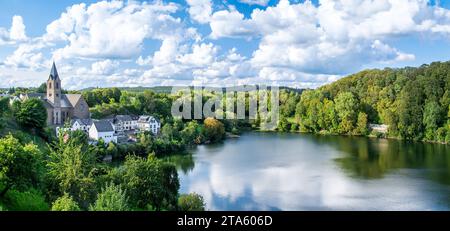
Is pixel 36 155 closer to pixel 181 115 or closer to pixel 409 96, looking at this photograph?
pixel 181 115

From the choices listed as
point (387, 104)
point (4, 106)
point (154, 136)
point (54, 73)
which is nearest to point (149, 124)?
point (154, 136)

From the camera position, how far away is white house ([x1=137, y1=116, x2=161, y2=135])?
3209 centimetres

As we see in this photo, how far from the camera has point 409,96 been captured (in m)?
35.8

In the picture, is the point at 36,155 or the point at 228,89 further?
the point at 228,89

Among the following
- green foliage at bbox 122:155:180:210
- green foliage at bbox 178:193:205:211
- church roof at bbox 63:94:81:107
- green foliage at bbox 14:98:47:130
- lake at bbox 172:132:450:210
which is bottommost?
lake at bbox 172:132:450:210

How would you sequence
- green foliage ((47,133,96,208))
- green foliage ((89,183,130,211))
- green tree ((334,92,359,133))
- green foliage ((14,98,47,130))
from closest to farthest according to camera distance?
green foliage ((89,183,130,211)) < green foliage ((47,133,96,208)) < green foliage ((14,98,47,130)) < green tree ((334,92,359,133))

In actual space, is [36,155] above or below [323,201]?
above

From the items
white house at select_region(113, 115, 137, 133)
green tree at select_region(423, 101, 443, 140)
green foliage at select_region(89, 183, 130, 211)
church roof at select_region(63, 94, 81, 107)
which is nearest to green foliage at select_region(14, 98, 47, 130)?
church roof at select_region(63, 94, 81, 107)

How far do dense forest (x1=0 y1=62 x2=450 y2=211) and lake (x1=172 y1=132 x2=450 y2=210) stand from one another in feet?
7.54

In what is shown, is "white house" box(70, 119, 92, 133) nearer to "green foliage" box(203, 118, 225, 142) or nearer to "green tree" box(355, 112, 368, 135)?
"green foliage" box(203, 118, 225, 142)

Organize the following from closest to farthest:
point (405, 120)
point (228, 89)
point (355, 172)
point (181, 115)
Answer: point (355, 172), point (405, 120), point (181, 115), point (228, 89)
